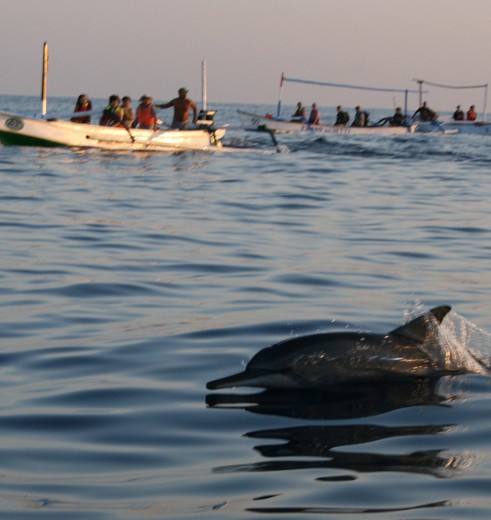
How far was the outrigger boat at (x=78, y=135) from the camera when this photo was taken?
88.8ft

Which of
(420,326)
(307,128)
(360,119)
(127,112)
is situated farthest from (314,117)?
(420,326)

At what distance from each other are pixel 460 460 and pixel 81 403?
2.08 metres

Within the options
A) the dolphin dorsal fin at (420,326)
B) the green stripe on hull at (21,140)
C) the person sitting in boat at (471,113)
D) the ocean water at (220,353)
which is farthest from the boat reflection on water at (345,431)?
the person sitting in boat at (471,113)

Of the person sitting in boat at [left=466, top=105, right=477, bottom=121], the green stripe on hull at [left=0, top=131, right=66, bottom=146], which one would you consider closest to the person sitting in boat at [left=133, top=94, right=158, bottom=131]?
the green stripe on hull at [left=0, top=131, right=66, bottom=146]

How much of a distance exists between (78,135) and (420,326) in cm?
2182

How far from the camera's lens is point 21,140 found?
89.7ft

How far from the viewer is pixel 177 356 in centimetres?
729

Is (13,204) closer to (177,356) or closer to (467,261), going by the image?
(467,261)

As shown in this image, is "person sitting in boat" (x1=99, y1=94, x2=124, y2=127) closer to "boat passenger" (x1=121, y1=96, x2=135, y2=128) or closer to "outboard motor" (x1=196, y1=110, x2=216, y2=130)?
"boat passenger" (x1=121, y1=96, x2=135, y2=128)

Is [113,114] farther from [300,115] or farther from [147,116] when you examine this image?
[300,115]

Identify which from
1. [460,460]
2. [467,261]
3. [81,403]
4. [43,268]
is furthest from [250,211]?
[460,460]

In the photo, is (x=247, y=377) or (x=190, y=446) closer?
(x=190, y=446)

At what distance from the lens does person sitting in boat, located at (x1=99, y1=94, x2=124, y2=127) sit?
92.2 ft

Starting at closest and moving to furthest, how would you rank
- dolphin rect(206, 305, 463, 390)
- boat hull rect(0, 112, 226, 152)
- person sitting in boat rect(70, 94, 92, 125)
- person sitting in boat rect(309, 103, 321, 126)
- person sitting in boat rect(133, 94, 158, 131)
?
dolphin rect(206, 305, 463, 390) → boat hull rect(0, 112, 226, 152) → person sitting in boat rect(133, 94, 158, 131) → person sitting in boat rect(70, 94, 92, 125) → person sitting in boat rect(309, 103, 321, 126)
